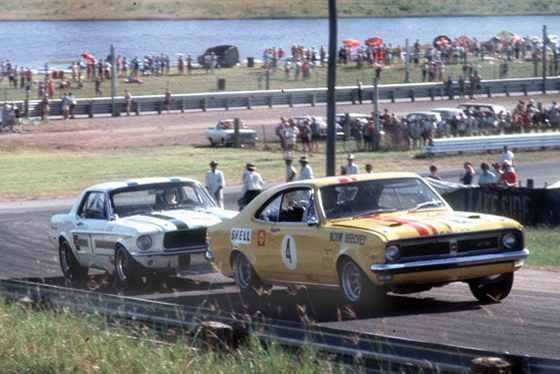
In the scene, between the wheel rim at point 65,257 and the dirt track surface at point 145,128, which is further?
the dirt track surface at point 145,128

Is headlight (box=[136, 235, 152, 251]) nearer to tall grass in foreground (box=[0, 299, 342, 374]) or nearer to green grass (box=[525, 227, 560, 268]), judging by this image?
tall grass in foreground (box=[0, 299, 342, 374])

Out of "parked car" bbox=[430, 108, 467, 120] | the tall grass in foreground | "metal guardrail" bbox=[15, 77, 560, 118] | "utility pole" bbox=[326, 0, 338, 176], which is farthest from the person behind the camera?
"metal guardrail" bbox=[15, 77, 560, 118]

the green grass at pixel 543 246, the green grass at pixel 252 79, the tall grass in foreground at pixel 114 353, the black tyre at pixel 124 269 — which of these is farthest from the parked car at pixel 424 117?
the tall grass in foreground at pixel 114 353

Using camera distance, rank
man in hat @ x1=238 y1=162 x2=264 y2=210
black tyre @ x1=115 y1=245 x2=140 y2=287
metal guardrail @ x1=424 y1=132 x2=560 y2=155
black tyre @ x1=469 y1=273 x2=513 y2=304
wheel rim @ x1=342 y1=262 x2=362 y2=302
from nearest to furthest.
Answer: wheel rim @ x1=342 y1=262 x2=362 y2=302 < black tyre @ x1=469 y1=273 x2=513 y2=304 < black tyre @ x1=115 y1=245 x2=140 y2=287 < man in hat @ x1=238 y1=162 x2=264 y2=210 < metal guardrail @ x1=424 y1=132 x2=560 y2=155

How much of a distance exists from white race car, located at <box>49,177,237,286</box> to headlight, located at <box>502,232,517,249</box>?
14.0 feet

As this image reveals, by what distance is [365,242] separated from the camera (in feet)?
31.6

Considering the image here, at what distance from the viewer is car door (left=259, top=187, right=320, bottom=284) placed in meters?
10.5

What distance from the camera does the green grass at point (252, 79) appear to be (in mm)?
63594

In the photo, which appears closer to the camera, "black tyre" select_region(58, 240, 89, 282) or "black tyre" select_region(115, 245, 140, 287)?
"black tyre" select_region(115, 245, 140, 287)

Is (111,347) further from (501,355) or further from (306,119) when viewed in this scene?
(306,119)

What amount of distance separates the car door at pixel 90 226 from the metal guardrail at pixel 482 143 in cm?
2694

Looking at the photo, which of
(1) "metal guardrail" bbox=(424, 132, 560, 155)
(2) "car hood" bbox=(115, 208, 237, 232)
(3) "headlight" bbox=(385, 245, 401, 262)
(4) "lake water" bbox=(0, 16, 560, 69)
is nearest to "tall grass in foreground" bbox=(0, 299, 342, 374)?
(3) "headlight" bbox=(385, 245, 401, 262)

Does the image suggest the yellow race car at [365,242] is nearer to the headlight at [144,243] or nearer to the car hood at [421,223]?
the car hood at [421,223]

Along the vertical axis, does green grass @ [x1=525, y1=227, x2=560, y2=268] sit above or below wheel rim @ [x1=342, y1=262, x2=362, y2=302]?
below
